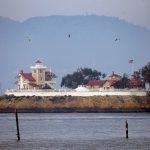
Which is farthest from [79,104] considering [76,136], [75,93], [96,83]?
[76,136]

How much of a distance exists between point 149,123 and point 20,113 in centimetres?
4320

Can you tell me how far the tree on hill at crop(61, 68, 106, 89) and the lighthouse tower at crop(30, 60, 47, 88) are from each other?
4.10 meters

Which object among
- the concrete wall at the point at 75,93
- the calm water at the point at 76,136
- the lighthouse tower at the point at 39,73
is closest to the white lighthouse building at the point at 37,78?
the lighthouse tower at the point at 39,73

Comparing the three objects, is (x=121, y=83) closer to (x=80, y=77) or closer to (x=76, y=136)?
(x=80, y=77)

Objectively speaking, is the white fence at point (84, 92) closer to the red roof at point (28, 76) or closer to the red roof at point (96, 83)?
the red roof at point (28, 76)

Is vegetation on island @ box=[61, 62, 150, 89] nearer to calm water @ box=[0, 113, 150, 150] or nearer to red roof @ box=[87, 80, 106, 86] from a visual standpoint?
red roof @ box=[87, 80, 106, 86]

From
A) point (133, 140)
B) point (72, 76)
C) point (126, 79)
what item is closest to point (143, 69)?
point (126, 79)

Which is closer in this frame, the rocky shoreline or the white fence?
the white fence

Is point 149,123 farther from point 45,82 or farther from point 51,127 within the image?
point 45,82

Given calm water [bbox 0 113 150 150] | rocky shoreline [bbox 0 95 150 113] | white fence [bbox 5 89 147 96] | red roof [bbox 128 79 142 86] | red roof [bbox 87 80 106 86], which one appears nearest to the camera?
calm water [bbox 0 113 150 150]

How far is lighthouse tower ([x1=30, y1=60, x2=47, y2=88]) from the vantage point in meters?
151

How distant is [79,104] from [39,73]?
74.5 feet

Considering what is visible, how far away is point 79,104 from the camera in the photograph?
131 m

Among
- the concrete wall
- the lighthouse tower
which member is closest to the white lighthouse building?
the lighthouse tower
